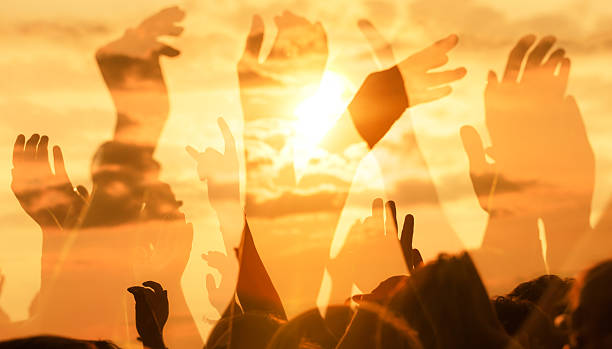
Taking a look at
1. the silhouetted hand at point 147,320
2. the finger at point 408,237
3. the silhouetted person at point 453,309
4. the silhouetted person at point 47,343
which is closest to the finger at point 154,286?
the silhouetted hand at point 147,320

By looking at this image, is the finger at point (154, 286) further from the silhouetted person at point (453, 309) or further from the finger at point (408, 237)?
the silhouetted person at point (453, 309)

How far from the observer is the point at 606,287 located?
4.78 m

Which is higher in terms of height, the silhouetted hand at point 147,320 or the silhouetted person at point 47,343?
the silhouetted person at point 47,343

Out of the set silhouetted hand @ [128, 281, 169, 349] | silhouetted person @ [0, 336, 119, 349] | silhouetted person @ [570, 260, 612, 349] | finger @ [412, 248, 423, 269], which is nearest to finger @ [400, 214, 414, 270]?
finger @ [412, 248, 423, 269]

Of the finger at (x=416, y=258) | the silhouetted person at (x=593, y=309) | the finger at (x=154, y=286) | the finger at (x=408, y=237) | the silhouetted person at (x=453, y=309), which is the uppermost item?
the silhouetted person at (x=593, y=309)

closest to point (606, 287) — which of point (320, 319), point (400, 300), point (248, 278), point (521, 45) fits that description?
point (400, 300)

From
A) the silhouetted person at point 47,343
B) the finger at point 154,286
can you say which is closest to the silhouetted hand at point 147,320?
the finger at point 154,286

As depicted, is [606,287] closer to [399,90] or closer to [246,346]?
A: [246,346]

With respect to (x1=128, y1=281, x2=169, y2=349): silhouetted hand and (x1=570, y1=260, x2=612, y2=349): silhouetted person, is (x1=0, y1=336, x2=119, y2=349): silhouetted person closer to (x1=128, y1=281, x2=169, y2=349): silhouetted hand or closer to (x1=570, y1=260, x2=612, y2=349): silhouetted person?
(x1=128, y1=281, x2=169, y2=349): silhouetted hand

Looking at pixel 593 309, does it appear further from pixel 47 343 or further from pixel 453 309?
pixel 47 343

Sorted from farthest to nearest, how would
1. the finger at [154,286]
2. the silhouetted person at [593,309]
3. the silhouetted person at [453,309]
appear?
the finger at [154,286]
the silhouetted person at [453,309]
the silhouetted person at [593,309]

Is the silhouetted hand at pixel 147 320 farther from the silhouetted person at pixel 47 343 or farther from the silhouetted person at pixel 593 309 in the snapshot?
the silhouetted person at pixel 593 309

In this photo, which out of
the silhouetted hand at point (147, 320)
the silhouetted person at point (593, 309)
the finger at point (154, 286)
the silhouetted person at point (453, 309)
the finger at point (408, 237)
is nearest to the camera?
the silhouetted person at point (593, 309)

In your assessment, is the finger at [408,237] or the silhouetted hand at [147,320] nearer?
the silhouetted hand at [147,320]
